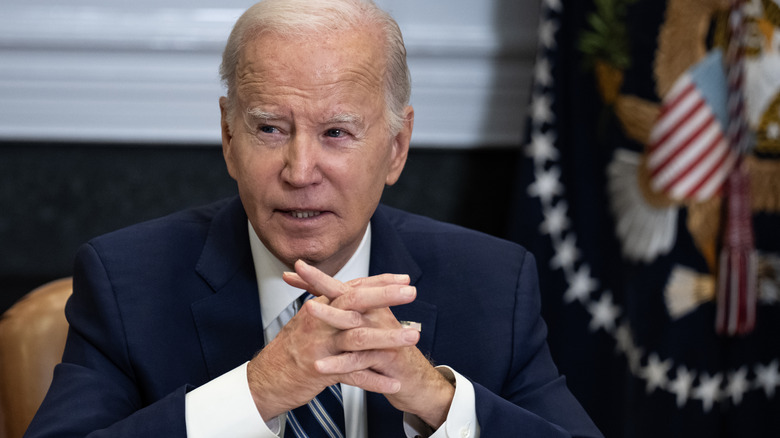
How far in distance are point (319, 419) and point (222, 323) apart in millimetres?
274

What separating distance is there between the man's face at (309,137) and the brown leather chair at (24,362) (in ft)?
1.86

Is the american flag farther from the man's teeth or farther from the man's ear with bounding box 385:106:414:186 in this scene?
the man's teeth

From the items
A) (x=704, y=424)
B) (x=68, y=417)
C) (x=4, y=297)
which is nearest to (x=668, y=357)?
(x=704, y=424)

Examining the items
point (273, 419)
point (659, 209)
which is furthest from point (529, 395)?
point (659, 209)

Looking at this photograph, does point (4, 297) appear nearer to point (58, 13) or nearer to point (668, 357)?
point (58, 13)

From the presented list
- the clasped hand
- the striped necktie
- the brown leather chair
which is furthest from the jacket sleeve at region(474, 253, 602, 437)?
the brown leather chair

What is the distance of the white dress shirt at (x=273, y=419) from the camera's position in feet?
4.60

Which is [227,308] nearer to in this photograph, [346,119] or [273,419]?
[273,419]

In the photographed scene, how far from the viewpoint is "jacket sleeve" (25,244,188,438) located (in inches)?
55.6

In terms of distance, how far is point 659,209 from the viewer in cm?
248

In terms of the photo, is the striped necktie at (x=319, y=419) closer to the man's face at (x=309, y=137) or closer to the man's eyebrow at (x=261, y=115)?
the man's face at (x=309, y=137)

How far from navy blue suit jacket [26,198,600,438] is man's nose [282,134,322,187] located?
321mm

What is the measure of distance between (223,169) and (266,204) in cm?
146

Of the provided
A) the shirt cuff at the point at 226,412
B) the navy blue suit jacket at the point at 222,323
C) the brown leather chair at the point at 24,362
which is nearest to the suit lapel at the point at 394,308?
the navy blue suit jacket at the point at 222,323
